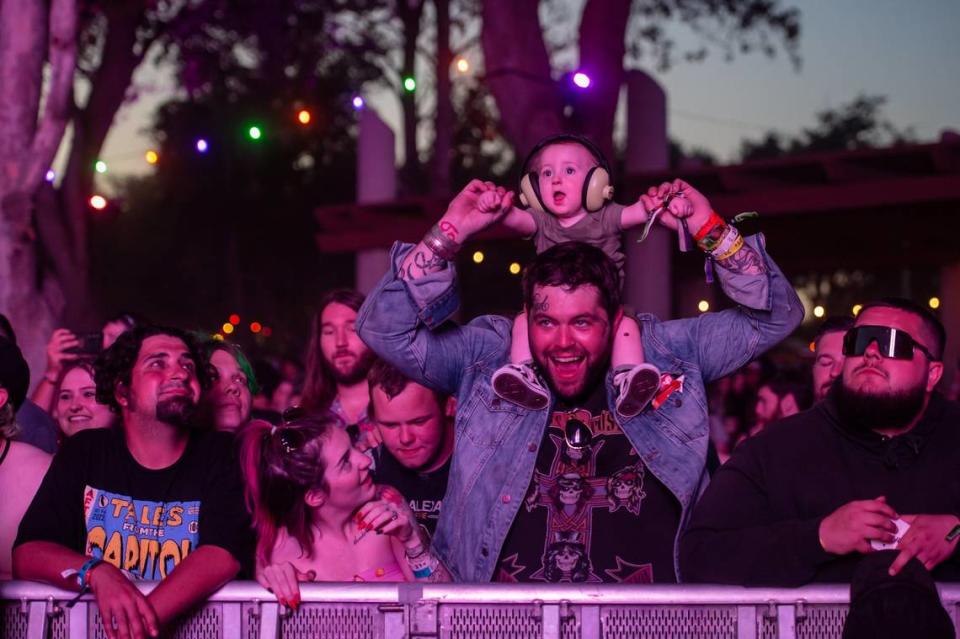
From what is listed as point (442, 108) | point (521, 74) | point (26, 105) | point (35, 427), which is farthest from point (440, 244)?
point (442, 108)

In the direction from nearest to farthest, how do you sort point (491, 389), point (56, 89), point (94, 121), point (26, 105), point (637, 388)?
point (637, 388) < point (491, 389) < point (56, 89) < point (26, 105) < point (94, 121)

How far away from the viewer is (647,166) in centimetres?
1338

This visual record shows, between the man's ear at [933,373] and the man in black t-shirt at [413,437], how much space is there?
180 cm

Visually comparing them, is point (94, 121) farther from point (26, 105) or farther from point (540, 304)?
point (540, 304)

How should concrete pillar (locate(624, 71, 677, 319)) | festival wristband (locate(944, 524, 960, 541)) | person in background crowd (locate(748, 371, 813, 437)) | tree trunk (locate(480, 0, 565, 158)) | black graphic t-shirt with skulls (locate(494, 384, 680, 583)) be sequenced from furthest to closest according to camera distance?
1. concrete pillar (locate(624, 71, 677, 319))
2. tree trunk (locate(480, 0, 565, 158))
3. person in background crowd (locate(748, 371, 813, 437))
4. black graphic t-shirt with skulls (locate(494, 384, 680, 583))
5. festival wristband (locate(944, 524, 960, 541))

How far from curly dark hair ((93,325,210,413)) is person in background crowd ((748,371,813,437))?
3.07m

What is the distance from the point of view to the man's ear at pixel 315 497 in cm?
433

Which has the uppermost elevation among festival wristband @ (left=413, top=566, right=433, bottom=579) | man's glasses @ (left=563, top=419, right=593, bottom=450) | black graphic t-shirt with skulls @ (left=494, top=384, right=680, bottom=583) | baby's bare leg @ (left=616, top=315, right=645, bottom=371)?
baby's bare leg @ (left=616, top=315, right=645, bottom=371)

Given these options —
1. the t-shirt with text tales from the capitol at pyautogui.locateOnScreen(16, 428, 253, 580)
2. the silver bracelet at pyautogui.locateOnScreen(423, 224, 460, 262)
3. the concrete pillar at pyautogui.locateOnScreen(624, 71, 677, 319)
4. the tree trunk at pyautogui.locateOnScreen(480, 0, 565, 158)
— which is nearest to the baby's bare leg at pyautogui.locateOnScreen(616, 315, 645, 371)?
the silver bracelet at pyautogui.locateOnScreen(423, 224, 460, 262)

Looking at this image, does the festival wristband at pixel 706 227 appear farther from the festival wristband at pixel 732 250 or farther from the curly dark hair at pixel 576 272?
the curly dark hair at pixel 576 272

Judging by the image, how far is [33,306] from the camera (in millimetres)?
10312

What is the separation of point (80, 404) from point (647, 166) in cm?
847

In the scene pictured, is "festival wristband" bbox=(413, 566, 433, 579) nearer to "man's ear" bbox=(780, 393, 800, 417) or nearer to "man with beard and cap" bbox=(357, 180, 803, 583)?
"man with beard and cap" bbox=(357, 180, 803, 583)

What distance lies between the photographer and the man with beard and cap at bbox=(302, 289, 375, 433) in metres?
6.12
